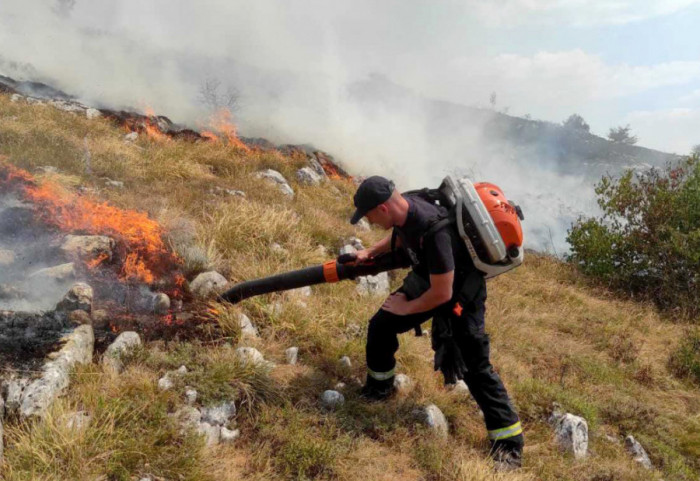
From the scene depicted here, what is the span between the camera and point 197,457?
2.37 m

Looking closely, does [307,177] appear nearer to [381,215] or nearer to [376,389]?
[376,389]

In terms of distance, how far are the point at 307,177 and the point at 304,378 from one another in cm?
683

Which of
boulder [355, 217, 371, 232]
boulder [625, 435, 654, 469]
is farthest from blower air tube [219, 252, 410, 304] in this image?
boulder [355, 217, 371, 232]

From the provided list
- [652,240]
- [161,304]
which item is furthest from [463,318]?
[652,240]

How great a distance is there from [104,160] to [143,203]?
208 cm

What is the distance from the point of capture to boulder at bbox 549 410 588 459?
3.21 m

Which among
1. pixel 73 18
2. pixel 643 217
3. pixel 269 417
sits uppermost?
pixel 73 18

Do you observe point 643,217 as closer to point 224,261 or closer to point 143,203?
point 224,261

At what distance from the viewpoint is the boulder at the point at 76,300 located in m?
3.26

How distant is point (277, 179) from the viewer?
28.8 feet

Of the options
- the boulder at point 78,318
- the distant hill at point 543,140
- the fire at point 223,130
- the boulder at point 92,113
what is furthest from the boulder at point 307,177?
the distant hill at point 543,140

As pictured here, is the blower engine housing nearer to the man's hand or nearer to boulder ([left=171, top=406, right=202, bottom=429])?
the man's hand

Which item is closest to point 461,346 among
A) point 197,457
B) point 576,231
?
point 197,457

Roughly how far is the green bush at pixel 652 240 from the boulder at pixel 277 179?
6.04 m
